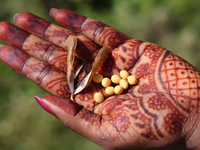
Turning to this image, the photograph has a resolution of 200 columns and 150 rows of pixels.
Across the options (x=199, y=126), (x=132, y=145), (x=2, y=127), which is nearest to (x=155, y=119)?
(x=132, y=145)

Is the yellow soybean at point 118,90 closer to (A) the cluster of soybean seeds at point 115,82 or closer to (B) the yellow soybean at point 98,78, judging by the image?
(A) the cluster of soybean seeds at point 115,82

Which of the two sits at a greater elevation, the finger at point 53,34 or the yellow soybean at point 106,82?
the finger at point 53,34

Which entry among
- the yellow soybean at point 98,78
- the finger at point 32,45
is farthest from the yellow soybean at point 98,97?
the finger at point 32,45

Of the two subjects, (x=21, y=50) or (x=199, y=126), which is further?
(x=21, y=50)

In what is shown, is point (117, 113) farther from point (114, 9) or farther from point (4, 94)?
point (114, 9)

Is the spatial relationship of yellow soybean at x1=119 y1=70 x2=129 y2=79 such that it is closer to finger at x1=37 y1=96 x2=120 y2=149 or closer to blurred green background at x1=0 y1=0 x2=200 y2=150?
finger at x1=37 y1=96 x2=120 y2=149

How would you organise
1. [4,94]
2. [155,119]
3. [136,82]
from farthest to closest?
[4,94], [136,82], [155,119]
